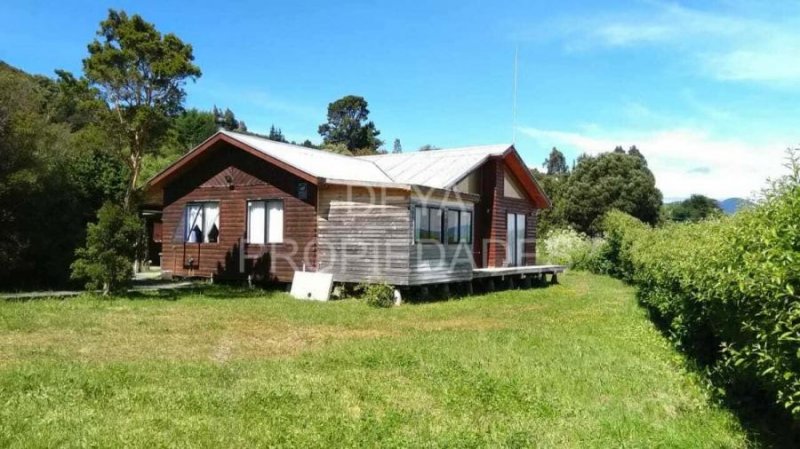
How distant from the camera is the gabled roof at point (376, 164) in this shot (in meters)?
18.6

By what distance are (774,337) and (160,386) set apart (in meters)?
6.04

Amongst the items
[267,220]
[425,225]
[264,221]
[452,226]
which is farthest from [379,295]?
[264,221]

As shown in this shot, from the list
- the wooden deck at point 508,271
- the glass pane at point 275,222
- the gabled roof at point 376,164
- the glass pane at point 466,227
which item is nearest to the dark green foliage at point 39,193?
the gabled roof at point 376,164

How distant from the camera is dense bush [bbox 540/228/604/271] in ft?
105

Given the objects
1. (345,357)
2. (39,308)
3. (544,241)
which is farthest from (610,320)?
(544,241)

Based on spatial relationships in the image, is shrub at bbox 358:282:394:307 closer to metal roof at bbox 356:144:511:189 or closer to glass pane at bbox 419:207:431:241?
glass pane at bbox 419:207:431:241

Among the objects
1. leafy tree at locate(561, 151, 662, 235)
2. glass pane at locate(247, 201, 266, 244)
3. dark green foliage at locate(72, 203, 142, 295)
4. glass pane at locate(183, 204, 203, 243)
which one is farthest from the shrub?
leafy tree at locate(561, 151, 662, 235)

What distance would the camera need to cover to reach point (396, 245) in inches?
648

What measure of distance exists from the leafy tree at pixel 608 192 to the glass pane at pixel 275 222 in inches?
1338

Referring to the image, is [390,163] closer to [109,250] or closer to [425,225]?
[425,225]

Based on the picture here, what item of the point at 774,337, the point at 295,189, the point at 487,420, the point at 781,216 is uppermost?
the point at 295,189

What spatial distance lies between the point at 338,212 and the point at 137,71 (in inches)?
567

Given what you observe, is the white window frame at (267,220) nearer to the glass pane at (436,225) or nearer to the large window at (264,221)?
the large window at (264,221)

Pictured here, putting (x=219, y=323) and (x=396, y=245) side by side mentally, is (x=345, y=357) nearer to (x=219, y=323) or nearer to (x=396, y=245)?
(x=219, y=323)
